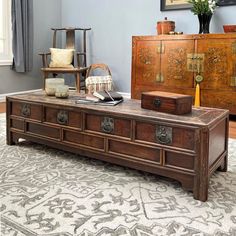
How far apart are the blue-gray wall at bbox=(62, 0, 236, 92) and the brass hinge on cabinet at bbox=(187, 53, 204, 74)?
651 mm

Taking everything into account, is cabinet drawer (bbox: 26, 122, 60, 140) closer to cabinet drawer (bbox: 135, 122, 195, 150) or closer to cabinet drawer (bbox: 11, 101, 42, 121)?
cabinet drawer (bbox: 11, 101, 42, 121)

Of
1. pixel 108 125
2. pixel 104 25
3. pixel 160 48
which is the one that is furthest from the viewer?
pixel 104 25

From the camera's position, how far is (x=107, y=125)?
2.00m

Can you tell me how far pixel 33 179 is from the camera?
1.90 metres

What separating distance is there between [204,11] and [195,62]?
606mm

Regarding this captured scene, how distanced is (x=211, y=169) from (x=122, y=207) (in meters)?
0.54

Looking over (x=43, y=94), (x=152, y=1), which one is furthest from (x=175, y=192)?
(x=152, y=1)

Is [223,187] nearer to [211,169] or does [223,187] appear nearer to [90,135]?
[211,169]

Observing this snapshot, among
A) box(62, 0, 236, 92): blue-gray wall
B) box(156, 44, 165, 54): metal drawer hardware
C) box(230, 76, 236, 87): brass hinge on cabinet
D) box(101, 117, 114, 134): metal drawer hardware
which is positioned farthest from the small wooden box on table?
box(62, 0, 236, 92): blue-gray wall

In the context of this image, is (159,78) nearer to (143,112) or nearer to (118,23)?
(118,23)

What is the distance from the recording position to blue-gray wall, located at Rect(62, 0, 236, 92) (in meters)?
4.43

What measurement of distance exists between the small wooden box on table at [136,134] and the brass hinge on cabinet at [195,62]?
1.65m

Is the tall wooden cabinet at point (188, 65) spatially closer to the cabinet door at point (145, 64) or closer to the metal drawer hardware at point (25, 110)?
the cabinet door at point (145, 64)

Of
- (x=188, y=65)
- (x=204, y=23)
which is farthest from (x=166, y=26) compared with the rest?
(x=188, y=65)
